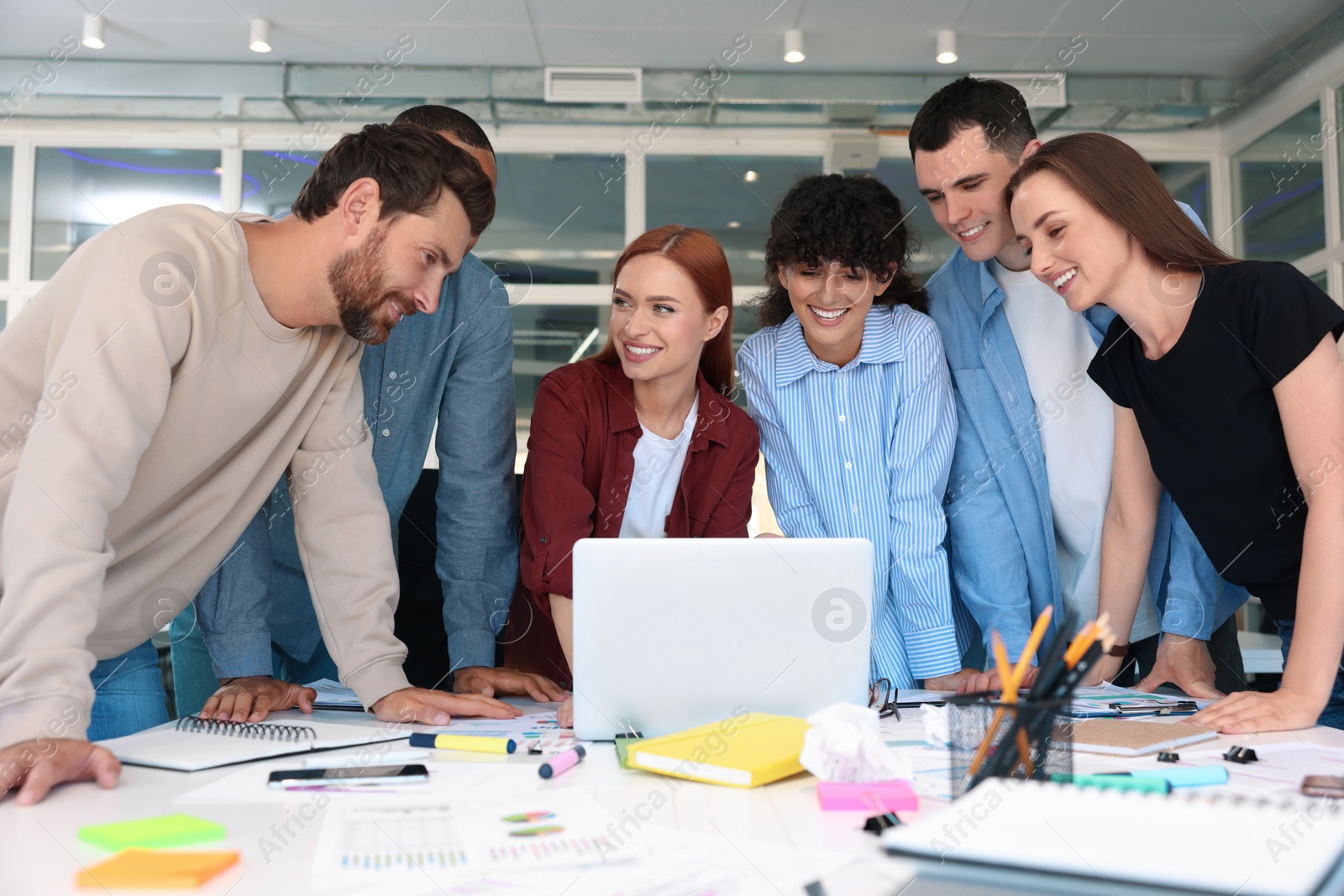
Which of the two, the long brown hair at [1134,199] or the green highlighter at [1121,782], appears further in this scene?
the long brown hair at [1134,199]

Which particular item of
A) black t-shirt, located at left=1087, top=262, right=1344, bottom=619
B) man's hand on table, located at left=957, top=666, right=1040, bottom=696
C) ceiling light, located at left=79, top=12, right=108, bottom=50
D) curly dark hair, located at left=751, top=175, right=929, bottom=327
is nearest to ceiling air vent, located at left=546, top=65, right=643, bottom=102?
ceiling light, located at left=79, top=12, right=108, bottom=50

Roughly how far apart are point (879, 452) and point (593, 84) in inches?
169

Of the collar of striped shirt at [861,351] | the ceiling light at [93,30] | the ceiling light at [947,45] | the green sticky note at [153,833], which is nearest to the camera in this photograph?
the green sticky note at [153,833]

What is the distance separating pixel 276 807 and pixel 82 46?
238 inches

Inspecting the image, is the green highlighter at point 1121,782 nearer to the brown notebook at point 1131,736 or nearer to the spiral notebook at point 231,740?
the brown notebook at point 1131,736

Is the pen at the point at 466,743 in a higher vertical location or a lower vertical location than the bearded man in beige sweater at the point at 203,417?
lower

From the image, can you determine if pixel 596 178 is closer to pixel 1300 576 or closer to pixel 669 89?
pixel 669 89

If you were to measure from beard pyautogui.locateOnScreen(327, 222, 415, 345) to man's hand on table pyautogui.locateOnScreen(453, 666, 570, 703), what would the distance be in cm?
68

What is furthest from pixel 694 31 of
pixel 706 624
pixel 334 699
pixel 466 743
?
pixel 466 743

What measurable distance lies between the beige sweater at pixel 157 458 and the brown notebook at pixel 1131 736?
1.04 meters

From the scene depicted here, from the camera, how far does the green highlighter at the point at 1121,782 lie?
0.96 metres

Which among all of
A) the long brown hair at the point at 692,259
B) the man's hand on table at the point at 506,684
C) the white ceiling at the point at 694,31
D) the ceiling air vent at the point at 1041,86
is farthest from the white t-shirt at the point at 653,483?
the ceiling air vent at the point at 1041,86

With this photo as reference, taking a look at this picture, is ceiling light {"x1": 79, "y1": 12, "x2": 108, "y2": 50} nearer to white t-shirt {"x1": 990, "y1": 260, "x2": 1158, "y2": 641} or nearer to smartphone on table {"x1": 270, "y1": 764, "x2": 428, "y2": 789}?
white t-shirt {"x1": 990, "y1": 260, "x2": 1158, "y2": 641}

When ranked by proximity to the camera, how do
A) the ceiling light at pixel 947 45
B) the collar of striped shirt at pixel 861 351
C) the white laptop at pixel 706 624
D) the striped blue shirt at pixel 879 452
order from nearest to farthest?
the white laptop at pixel 706 624 → the striped blue shirt at pixel 879 452 → the collar of striped shirt at pixel 861 351 → the ceiling light at pixel 947 45
